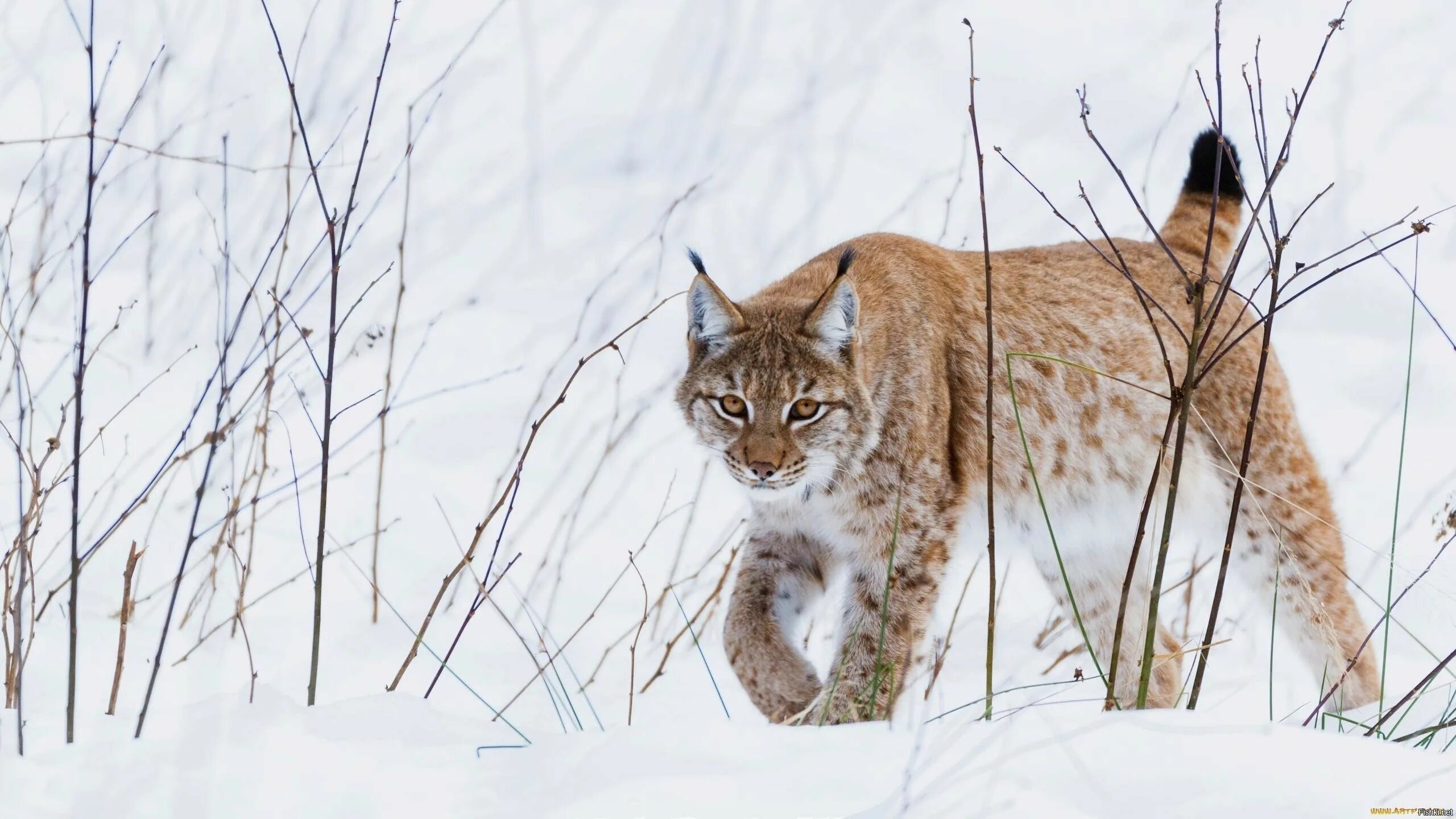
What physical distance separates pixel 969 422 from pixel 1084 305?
A: 66 cm

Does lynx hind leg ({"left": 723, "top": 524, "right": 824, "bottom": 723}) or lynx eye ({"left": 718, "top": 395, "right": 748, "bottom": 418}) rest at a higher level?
lynx eye ({"left": 718, "top": 395, "right": 748, "bottom": 418})

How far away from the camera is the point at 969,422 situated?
4.07 meters

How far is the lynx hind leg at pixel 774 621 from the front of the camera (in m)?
3.73

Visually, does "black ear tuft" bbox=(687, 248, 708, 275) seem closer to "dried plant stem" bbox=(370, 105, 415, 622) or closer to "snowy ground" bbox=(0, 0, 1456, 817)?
"snowy ground" bbox=(0, 0, 1456, 817)

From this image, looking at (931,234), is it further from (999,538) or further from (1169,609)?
(999,538)

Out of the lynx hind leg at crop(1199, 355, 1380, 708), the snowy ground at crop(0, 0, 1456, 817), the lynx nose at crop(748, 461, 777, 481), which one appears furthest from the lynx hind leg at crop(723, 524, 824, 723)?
the lynx hind leg at crop(1199, 355, 1380, 708)

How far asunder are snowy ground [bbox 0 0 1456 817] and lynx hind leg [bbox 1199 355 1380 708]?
0.60 feet

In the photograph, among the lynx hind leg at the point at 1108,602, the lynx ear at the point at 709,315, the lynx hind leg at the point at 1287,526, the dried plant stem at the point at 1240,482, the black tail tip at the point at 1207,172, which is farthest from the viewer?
the black tail tip at the point at 1207,172

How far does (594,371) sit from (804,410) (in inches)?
166

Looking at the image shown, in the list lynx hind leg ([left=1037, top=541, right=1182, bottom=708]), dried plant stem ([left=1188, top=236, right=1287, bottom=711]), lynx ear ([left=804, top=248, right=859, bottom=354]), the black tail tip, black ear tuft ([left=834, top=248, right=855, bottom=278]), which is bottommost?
lynx hind leg ([left=1037, top=541, right=1182, bottom=708])

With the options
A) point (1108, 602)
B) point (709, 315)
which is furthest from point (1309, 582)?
point (709, 315)

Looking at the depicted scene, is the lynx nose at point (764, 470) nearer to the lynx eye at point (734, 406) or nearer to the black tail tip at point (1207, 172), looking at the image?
the lynx eye at point (734, 406)

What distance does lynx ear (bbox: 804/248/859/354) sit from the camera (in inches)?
146

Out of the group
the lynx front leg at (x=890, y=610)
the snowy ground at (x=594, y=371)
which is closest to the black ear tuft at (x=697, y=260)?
the snowy ground at (x=594, y=371)
